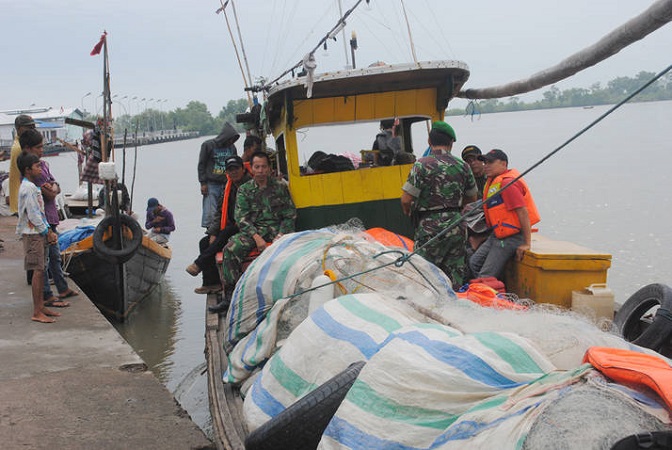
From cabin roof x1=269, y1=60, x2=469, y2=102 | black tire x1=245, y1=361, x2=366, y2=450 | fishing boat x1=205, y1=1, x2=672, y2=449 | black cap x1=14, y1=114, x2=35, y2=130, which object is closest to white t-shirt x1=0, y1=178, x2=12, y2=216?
black cap x1=14, y1=114, x2=35, y2=130

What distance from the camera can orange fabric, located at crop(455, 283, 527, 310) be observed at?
3.99 m

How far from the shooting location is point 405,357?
2652mm

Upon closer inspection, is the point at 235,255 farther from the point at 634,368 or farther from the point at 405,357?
the point at 634,368

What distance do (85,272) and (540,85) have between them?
7383 millimetres

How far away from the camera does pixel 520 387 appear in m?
2.39

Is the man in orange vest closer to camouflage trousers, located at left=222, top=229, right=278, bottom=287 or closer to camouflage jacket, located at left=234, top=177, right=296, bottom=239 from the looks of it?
camouflage jacket, located at left=234, top=177, right=296, bottom=239

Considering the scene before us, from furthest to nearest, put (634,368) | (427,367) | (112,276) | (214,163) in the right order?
(112,276), (214,163), (427,367), (634,368)

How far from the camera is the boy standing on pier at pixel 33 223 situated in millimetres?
6629

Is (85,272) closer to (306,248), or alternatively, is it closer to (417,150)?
(417,150)

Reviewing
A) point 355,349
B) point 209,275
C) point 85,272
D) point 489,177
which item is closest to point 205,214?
point 209,275

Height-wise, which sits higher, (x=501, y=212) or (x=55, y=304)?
(x=501, y=212)

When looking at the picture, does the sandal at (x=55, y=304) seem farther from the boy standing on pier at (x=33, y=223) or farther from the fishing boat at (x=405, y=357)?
the fishing boat at (x=405, y=357)

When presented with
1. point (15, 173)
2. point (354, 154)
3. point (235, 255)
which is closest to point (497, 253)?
point (235, 255)

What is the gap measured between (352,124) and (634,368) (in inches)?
198
